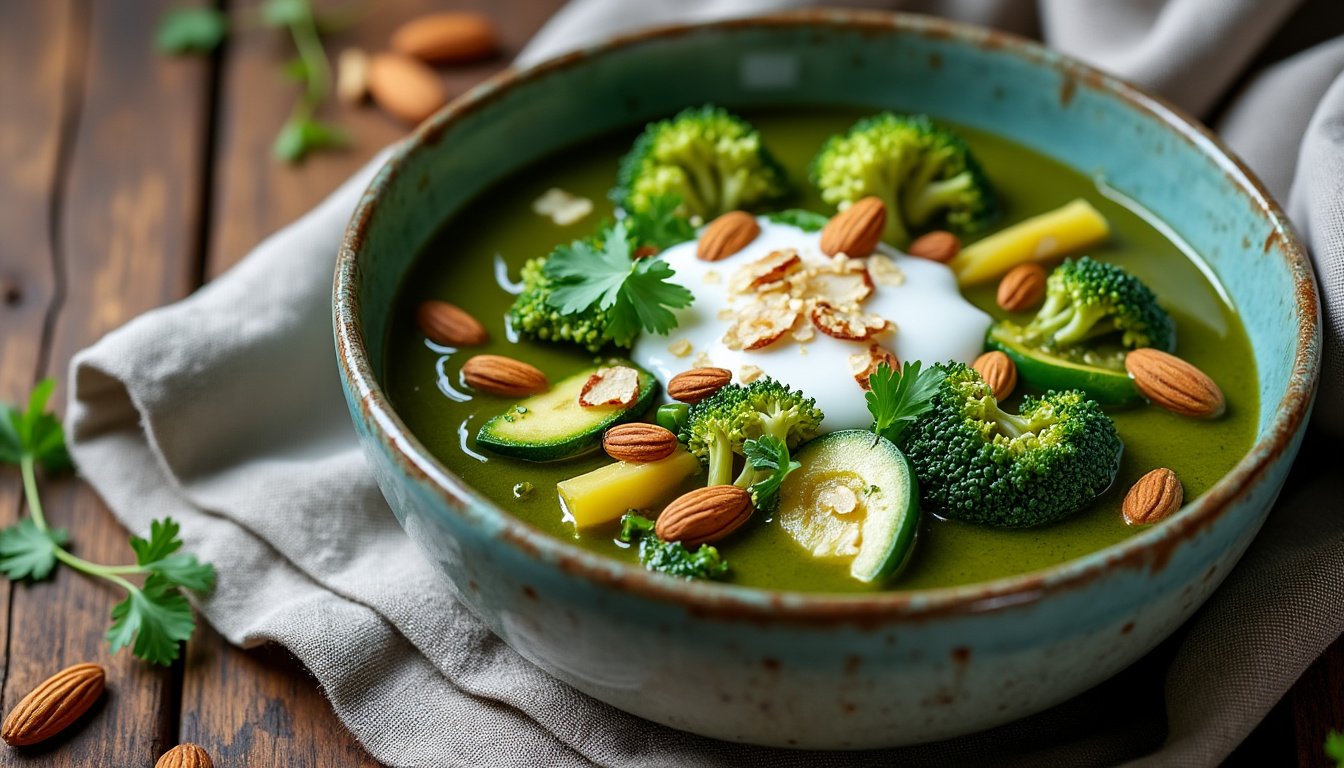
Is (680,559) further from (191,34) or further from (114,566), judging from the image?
(191,34)

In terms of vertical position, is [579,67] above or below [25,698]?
above

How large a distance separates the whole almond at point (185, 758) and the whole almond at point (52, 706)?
18cm

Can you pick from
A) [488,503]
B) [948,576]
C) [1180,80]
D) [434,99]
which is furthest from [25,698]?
[1180,80]

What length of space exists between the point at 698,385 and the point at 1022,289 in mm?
630

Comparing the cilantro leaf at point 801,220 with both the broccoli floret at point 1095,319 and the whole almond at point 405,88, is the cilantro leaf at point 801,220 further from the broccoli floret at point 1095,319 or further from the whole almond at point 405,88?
the whole almond at point 405,88

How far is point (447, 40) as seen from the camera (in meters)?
3.46

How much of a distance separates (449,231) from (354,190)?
0.34 m

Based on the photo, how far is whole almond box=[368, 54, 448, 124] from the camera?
3303 millimetres

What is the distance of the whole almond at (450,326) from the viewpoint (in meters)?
2.40

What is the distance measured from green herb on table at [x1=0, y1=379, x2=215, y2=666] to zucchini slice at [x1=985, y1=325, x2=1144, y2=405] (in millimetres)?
1388

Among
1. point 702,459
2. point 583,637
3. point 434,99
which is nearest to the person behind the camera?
point 583,637

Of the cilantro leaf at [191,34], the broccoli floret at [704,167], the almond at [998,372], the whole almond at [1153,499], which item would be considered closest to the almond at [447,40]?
the cilantro leaf at [191,34]

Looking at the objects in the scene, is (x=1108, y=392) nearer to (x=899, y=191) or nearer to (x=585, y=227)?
(x=899, y=191)

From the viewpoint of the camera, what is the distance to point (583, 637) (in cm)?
183
